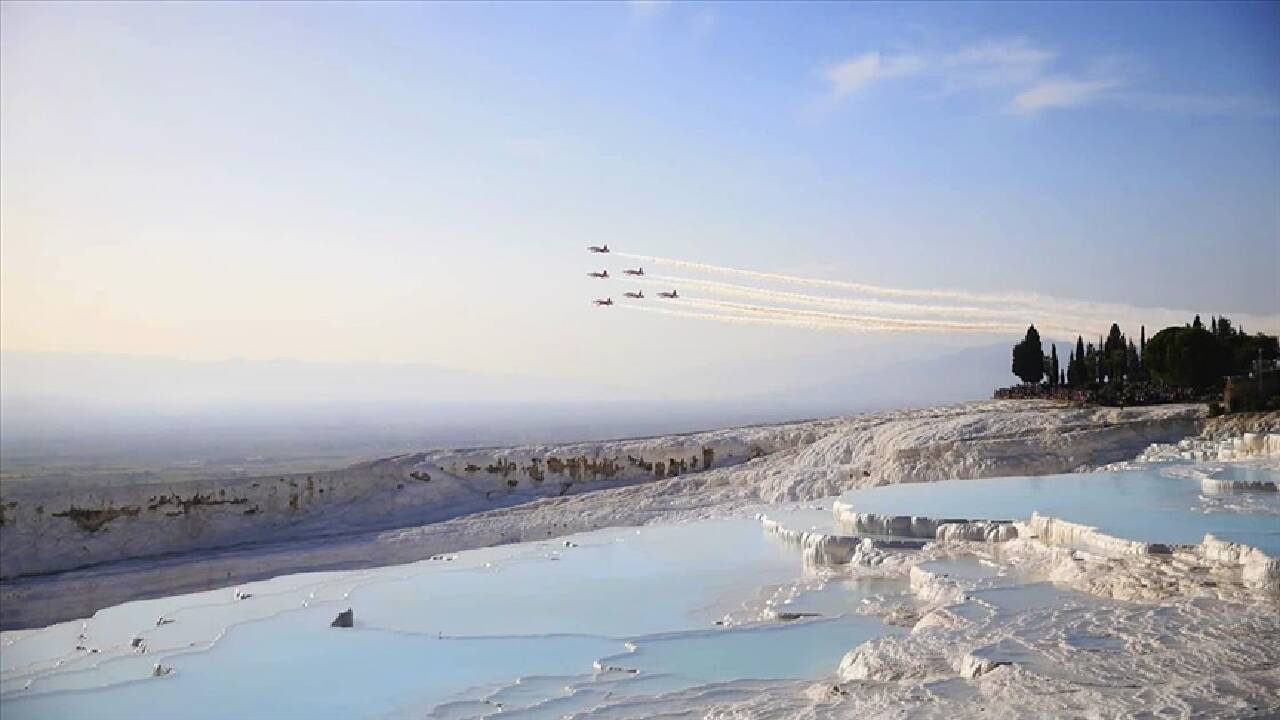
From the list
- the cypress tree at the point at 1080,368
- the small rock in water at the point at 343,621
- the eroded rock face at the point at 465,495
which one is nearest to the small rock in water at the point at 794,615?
the small rock in water at the point at 343,621

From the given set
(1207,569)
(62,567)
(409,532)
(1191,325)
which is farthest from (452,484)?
(1191,325)

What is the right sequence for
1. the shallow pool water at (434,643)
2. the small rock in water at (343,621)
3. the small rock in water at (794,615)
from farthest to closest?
the small rock in water at (343,621), the small rock in water at (794,615), the shallow pool water at (434,643)

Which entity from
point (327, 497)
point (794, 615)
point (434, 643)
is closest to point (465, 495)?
point (327, 497)

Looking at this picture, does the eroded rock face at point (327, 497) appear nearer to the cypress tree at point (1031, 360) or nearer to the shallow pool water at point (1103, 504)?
the shallow pool water at point (1103, 504)

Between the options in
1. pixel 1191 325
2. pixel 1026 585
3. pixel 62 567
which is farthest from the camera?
pixel 1191 325

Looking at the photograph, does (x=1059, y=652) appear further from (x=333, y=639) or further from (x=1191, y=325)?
(x=1191, y=325)

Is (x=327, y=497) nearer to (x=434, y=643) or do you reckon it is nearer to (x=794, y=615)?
(x=434, y=643)
